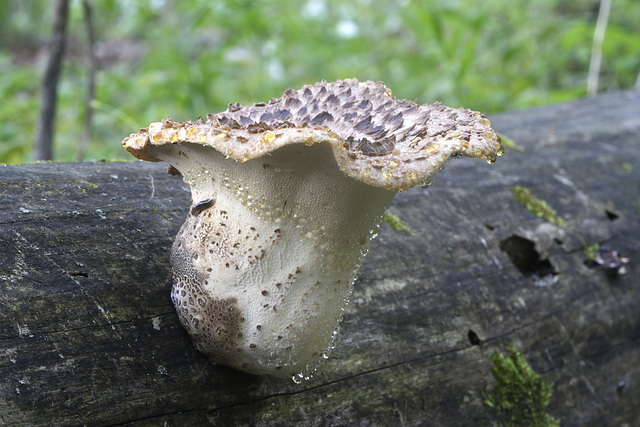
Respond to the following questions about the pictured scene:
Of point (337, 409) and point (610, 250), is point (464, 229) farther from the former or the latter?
point (337, 409)

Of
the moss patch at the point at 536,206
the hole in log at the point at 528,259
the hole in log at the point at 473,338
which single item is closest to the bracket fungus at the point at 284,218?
the hole in log at the point at 473,338

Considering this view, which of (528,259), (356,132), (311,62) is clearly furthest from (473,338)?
(311,62)

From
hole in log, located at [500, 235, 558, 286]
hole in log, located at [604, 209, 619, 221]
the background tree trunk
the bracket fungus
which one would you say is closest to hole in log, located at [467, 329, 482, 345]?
hole in log, located at [500, 235, 558, 286]

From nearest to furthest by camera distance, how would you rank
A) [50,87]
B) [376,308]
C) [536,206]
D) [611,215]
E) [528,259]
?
[376,308], [528,259], [536,206], [611,215], [50,87]

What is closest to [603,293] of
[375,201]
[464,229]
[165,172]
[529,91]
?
[464,229]

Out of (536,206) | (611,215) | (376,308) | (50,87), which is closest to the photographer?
(376,308)

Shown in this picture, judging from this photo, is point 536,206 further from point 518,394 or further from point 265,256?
point 265,256

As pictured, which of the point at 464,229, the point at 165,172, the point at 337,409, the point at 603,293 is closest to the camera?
the point at 337,409
